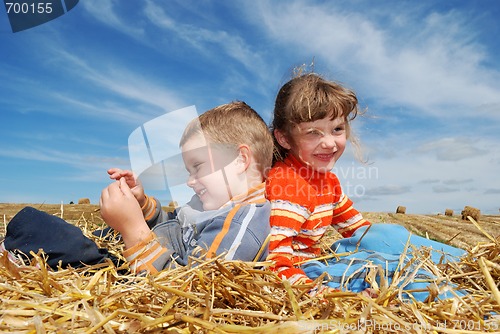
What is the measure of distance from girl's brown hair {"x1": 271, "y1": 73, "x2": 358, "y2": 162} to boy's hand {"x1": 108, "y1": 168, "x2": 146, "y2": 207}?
94cm

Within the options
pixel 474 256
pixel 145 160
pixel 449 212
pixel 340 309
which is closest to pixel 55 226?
pixel 145 160

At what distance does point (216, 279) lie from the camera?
1.56 meters

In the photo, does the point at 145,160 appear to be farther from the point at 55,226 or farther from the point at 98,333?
the point at 98,333

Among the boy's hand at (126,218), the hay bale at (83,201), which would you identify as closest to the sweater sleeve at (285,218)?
the boy's hand at (126,218)

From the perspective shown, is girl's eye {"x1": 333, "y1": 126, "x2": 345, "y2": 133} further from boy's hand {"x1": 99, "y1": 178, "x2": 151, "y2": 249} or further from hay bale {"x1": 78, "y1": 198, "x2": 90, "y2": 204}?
hay bale {"x1": 78, "y1": 198, "x2": 90, "y2": 204}

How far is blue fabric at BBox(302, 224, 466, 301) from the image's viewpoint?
1979 millimetres

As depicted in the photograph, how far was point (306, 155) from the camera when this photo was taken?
2742mm

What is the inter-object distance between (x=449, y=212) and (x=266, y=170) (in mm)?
6008

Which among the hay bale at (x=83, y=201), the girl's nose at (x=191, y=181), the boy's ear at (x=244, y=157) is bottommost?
the girl's nose at (x=191, y=181)

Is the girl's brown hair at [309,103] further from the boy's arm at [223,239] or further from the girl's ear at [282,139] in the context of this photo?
the boy's arm at [223,239]

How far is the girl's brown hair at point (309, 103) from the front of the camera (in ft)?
8.96

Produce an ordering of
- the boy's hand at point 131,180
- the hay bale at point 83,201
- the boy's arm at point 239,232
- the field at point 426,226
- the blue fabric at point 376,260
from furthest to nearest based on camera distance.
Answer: the hay bale at point 83,201
the field at point 426,226
the boy's hand at point 131,180
the boy's arm at point 239,232
the blue fabric at point 376,260

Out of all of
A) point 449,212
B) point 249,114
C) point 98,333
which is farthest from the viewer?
point 449,212

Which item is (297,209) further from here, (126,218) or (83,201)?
(83,201)
